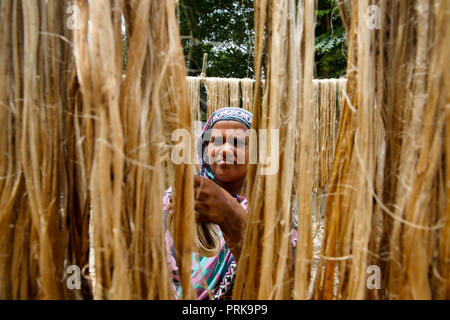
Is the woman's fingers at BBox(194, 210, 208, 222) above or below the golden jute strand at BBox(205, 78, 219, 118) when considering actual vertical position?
below

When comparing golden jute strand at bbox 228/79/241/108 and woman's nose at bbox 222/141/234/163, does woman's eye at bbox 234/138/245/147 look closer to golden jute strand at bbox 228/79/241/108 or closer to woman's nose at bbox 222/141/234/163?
woman's nose at bbox 222/141/234/163

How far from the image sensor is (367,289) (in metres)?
0.57

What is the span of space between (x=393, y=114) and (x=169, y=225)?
0.54 meters

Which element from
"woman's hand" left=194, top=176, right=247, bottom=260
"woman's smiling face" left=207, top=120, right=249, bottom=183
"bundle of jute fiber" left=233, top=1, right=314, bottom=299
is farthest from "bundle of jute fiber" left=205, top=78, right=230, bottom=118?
"bundle of jute fiber" left=233, top=1, right=314, bottom=299

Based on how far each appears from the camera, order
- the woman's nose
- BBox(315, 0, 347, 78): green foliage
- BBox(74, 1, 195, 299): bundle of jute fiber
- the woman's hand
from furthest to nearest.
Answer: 1. BBox(315, 0, 347, 78): green foliage
2. the woman's nose
3. the woman's hand
4. BBox(74, 1, 195, 299): bundle of jute fiber

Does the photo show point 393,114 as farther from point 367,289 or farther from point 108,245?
point 108,245

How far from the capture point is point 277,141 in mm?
551

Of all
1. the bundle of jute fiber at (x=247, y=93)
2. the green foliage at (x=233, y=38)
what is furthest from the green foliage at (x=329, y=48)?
the bundle of jute fiber at (x=247, y=93)

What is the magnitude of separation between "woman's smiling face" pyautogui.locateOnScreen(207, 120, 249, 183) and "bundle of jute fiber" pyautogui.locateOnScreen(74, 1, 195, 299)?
2.40 ft

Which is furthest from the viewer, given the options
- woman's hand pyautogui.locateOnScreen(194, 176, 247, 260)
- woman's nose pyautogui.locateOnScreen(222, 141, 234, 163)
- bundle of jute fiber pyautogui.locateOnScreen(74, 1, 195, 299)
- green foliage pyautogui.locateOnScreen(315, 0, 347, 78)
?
Answer: green foliage pyautogui.locateOnScreen(315, 0, 347, 78)

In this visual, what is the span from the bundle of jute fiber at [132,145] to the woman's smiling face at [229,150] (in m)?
0.73

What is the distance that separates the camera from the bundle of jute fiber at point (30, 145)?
0.53 metres

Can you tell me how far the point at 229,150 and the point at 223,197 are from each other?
34 cm

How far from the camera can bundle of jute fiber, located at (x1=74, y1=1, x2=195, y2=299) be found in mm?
478
